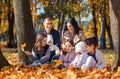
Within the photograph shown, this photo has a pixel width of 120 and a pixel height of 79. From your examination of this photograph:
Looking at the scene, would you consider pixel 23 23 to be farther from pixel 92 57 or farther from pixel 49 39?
pixel 92 57

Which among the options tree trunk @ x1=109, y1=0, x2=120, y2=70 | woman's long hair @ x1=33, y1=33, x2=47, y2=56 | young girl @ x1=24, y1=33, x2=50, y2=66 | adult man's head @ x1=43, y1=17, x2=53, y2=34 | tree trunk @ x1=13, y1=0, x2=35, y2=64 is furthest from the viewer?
tree trunk @ x1=13, y1=0, x2=35, y2=64

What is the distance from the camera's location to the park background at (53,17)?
7.23 meters

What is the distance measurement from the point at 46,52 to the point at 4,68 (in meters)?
1.00

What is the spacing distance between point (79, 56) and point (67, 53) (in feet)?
1.56

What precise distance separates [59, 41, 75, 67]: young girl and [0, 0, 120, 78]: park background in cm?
82

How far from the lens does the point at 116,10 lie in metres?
7.04

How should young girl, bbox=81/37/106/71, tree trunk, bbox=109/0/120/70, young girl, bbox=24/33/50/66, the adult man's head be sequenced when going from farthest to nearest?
1. the adult man's head
2. young girl, bbox=24/33/50/66
3. tree trunk, bbox=109/0/120/70
4. young girl, bbox=81/37/106/71

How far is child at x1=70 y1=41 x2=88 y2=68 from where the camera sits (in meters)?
6.67

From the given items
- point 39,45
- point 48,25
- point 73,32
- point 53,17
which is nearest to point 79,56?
point 39,45

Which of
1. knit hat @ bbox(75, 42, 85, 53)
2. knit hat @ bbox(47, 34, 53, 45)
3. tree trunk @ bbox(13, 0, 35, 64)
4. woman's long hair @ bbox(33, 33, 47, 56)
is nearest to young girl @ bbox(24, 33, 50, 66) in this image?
woman's long hair @ bbox(33, 33, 47, 56)

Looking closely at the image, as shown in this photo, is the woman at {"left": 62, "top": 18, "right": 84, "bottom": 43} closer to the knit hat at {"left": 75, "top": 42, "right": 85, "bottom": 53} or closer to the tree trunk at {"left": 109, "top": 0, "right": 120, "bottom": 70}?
the knit hat at {"left": 75, "top": 42, "right": 85, "bottom": 53}

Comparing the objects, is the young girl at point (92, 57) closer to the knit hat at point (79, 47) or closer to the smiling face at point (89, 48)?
the smiling face at point (89, 48)

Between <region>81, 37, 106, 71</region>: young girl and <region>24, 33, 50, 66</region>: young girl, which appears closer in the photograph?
<region>81, 37, 106, 71</region>: young girl

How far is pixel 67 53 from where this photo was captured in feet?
23.7
